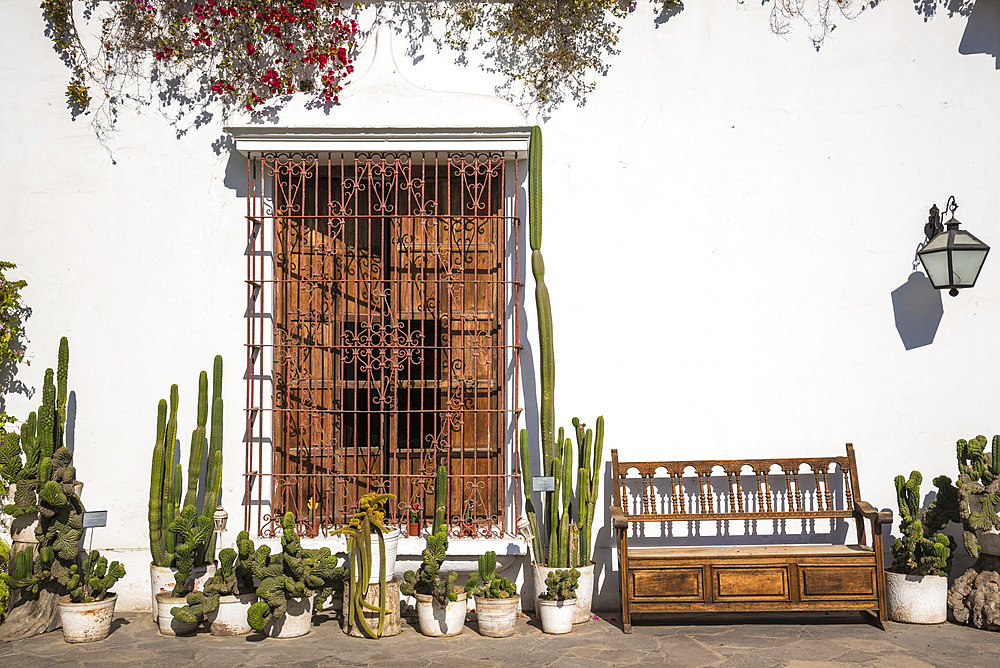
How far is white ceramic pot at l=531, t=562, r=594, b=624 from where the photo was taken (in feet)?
15.2

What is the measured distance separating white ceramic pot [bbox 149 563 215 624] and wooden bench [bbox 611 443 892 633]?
233cm

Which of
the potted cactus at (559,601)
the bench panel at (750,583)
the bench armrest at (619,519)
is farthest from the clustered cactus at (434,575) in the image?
the bench panel at (750,583)

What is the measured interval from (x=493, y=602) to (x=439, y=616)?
0.32 m

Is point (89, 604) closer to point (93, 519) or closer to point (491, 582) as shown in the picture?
point (93, 519)

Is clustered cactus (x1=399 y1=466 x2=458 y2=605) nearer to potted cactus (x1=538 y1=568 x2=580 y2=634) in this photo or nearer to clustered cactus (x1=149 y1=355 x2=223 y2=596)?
potted cactus (x1=538 y1=568 x2=580 y2=634)

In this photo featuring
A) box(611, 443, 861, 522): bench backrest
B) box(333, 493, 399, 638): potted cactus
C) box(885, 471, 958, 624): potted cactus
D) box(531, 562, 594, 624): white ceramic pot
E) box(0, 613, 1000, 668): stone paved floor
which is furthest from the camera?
box(611, 443, 861, 522): bench backrest

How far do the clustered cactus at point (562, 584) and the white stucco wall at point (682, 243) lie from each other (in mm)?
654

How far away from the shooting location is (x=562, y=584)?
441 cm

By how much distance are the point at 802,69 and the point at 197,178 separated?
3.91 meters

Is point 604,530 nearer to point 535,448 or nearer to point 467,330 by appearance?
point 535,448

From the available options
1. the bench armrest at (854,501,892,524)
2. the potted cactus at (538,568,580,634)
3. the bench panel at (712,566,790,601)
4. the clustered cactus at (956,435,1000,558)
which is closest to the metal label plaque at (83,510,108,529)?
the potted cactus at (538,568,580,634)

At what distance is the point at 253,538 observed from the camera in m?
5.01

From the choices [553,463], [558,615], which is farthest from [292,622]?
[553,463]

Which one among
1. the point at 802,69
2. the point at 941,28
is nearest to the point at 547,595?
the point at 802,69
